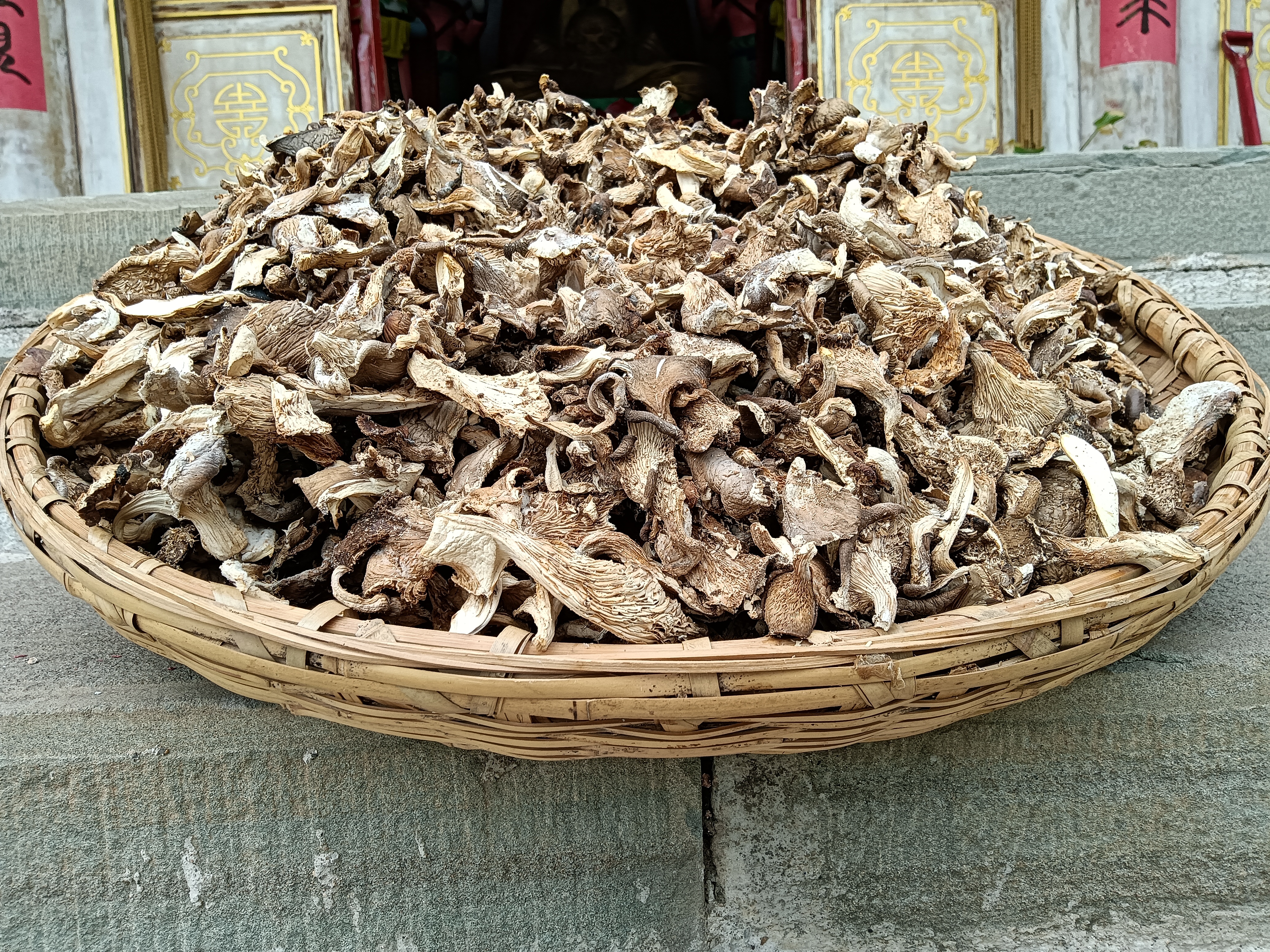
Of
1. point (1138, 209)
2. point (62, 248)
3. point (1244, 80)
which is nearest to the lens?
point (62, 248)

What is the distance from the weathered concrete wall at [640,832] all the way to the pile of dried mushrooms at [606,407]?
141 millimetres

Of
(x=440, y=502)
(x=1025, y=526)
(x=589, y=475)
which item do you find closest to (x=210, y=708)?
(x=440, y=502)

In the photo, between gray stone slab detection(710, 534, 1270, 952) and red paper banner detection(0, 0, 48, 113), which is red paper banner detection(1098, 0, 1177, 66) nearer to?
gray stone slab detection(710, 534, 1270, 952)

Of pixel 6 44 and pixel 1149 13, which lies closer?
pixel 6 44

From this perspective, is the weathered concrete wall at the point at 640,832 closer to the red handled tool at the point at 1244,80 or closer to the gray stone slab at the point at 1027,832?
the gray stone slab at the point at 1027,832

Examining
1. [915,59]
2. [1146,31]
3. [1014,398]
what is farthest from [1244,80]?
[1014,398]

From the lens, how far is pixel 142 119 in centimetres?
253

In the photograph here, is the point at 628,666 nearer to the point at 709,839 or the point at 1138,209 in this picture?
the point at 709,839

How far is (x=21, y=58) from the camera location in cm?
243

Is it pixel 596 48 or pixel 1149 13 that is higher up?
pixel 596 48

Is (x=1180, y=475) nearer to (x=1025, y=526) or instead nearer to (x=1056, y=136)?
(x=1025, y=526)

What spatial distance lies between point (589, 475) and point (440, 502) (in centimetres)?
12

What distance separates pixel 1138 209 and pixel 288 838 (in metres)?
1.67

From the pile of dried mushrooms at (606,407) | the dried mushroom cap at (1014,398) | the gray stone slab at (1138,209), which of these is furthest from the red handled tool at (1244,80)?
the dried mushroom cap at (1014,398)
